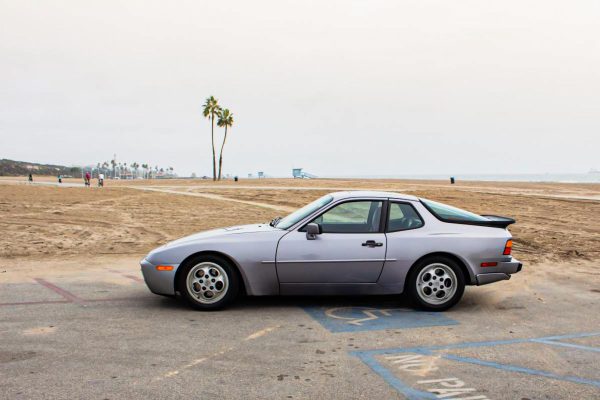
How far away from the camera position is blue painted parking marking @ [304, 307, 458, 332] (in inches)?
220

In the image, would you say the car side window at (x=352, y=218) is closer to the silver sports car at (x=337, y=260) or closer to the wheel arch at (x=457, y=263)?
the silver sports car at (x=337, y=260)

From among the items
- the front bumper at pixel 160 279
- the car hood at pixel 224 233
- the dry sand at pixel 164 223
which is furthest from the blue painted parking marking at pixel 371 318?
the dry sand at pixel 164 223

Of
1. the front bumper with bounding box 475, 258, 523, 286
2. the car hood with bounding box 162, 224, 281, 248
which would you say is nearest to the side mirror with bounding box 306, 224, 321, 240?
the car hood with bounding box 162, 224, 281, 248

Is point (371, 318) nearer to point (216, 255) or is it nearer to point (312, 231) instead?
point (312, 231)

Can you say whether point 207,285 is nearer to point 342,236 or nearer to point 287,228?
point 287,228

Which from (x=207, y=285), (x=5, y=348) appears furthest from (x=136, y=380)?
(x=207, y=285)

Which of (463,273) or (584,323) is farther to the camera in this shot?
(463,273)

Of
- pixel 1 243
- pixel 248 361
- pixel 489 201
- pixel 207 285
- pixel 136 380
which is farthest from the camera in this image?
pixel 489 201

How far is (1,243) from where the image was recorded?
38.5ft

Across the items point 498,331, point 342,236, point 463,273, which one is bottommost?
point 498,331

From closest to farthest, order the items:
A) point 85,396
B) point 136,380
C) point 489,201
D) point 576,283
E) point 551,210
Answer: point 85,396
point 136,380
point 576,283
point 551,210
point 489,201

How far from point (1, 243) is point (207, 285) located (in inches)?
308

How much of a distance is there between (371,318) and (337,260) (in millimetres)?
732

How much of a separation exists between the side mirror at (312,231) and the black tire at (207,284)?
36.9 inches
